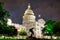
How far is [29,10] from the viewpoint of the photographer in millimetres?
42062

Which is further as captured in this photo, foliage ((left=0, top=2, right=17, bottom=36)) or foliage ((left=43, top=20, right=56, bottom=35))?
foliage ((left=43, top=20, right=56, bottom=35))

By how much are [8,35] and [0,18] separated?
7.02 feet

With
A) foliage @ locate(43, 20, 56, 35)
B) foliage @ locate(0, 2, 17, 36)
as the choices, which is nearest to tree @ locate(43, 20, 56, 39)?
foliage @ locate(43, 20, 56, 35)

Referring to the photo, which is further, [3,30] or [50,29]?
[50,29]

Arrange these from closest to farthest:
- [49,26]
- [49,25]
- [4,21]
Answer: [4,21]
[49,25]
[49,26]

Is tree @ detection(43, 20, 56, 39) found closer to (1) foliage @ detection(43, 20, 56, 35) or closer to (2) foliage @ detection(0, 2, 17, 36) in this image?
(1) foliage @ detection(43, 20, 56, 35)

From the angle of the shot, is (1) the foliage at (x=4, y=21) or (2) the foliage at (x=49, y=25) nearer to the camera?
(1) the foliage at (x=4, y=21)

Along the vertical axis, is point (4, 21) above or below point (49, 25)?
above

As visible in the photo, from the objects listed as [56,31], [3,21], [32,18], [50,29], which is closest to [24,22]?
[32,18]

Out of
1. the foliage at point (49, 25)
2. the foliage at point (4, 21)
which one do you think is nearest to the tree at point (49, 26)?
the foliage at point (49, 25)

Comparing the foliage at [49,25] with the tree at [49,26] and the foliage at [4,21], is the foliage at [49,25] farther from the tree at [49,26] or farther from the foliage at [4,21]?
the foliage at [4,21]

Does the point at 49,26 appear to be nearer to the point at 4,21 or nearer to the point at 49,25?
the point at 49,25

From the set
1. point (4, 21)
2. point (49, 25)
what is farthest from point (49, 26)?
point (4, 21)

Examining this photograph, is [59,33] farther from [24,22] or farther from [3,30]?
[24,22]
